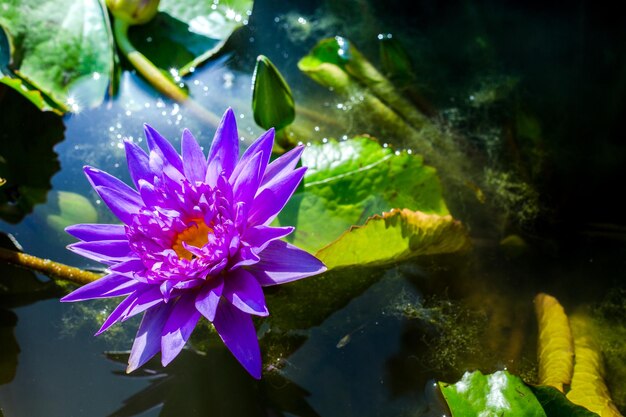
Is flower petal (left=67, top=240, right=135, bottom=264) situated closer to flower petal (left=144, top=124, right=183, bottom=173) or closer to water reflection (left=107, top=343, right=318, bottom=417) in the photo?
flower petal (left=144, top=124, right=183, bottom=173)

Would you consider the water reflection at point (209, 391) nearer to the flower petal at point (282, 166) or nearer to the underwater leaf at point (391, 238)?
the underwater leaf at point (391, 238)

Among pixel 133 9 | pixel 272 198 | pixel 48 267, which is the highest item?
pixel 133 9

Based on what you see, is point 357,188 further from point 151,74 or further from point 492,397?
point 151,74

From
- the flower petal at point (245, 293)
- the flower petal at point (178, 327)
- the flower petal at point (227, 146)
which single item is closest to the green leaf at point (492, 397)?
the flower petal at point (245, 293)

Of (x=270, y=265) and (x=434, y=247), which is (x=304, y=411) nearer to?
(x=270, y=265)

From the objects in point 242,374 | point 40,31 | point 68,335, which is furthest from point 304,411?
point 40,31

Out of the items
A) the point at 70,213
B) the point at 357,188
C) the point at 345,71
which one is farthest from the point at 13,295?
the point at 345,71
